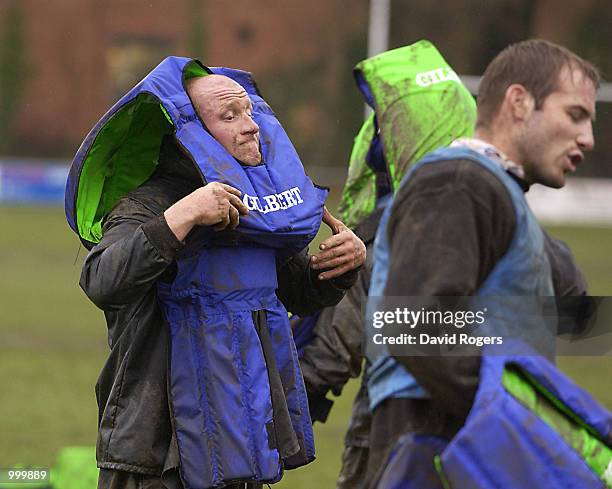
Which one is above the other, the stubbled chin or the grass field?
the stubbled chin

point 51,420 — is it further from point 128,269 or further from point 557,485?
point 557,485

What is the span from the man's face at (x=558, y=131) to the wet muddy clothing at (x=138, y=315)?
3.35ft

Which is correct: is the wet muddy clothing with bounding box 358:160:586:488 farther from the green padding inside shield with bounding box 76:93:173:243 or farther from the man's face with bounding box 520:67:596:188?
the green padding inside shield with bounding box 76:93:173:243

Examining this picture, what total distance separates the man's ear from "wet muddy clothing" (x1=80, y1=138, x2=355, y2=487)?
1.02 metres

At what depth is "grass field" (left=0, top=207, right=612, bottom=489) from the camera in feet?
24.2

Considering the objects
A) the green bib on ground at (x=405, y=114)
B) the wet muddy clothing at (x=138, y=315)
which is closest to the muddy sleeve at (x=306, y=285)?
the wet muddy clothing at (x=138, y=315)

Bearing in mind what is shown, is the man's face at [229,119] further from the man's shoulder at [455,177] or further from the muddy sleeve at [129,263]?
the man's shoulder at [455,177]

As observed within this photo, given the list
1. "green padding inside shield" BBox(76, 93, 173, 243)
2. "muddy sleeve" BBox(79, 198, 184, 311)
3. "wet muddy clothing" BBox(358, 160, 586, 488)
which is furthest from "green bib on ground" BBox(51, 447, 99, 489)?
"wet muddy clothing" BBox(358, 160, 586, 488)

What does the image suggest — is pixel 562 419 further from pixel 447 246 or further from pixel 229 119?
pixel 229 119

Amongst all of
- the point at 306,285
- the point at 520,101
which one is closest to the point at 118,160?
the point at 306,285

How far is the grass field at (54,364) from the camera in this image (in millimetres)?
7363

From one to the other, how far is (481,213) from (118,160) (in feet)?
5.06

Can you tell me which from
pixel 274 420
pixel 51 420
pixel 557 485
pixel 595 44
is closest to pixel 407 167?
pixel 274 420

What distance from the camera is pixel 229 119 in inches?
148
